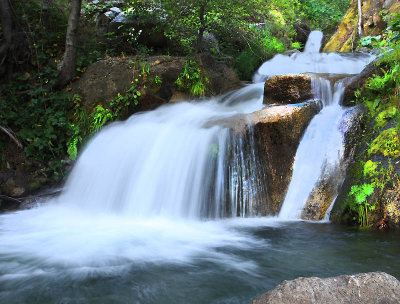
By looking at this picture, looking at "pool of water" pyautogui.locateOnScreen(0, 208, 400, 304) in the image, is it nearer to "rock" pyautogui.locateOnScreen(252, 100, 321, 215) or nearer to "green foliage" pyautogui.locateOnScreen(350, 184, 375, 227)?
"green foliage" pyautogui.locateOnScreen(350, 184, 375, 227)

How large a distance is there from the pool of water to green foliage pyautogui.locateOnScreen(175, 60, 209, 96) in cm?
378

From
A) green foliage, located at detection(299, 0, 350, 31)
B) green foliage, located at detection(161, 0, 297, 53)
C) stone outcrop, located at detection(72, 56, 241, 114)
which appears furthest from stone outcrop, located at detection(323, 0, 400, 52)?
stone outcrop, located at detection(72, 56, 241, 114)

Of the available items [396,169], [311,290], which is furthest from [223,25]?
[311,290]

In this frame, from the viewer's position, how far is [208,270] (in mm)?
3176

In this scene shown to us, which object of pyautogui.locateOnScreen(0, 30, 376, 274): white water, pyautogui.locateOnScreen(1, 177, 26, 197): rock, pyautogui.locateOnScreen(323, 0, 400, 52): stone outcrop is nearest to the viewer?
pyautogui.locateOnScreen(0, 30, 376, 274): white water

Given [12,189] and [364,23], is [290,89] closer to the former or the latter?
[12,189]

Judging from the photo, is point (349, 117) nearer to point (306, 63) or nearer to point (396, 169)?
point (396, 169)

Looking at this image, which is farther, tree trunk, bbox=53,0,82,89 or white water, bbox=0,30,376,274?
tree trunk, bbox=53,0,82,89

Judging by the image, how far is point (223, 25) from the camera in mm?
8422

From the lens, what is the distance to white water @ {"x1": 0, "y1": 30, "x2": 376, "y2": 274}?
11.9 feet

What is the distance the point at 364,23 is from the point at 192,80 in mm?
9109

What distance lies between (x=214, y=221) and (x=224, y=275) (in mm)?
1928

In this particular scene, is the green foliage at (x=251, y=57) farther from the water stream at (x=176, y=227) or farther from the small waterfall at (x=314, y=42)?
the small waterfall at (x=314, y=42)

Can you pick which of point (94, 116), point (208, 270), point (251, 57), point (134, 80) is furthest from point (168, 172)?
point (251, 57)
